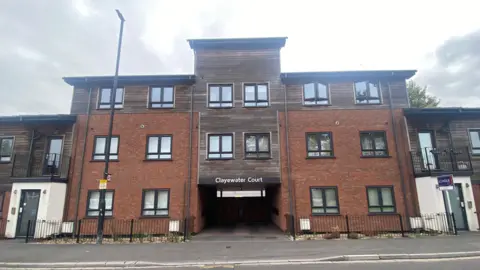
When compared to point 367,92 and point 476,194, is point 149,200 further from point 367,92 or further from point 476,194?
point 476,194

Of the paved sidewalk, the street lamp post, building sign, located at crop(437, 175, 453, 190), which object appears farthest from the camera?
the street lamp post

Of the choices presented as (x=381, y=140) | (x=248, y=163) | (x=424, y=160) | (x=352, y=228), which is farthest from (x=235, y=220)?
(x=424, y=160)

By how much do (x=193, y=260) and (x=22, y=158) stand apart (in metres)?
13.6

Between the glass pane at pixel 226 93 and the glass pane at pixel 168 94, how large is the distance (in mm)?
3231

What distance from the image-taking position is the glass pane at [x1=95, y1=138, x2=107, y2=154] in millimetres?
15477

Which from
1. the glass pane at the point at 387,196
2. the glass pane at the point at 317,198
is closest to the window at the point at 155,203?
the glass pane at the point at 317,198

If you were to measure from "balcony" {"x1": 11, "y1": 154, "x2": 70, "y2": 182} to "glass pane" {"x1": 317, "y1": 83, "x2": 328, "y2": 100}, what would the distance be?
607 inches

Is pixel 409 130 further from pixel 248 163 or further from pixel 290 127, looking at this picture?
pixel 248 163

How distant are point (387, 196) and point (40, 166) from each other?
792 inches

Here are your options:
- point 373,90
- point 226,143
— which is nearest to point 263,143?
point 226,143

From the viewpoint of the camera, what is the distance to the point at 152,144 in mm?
15516

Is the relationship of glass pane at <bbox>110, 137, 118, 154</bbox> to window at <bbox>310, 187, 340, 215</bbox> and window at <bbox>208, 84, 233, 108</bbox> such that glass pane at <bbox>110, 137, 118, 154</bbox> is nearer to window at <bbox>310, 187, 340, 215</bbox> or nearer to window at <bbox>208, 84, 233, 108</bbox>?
window at <bbox>208, 84, 233, 108</bbox>

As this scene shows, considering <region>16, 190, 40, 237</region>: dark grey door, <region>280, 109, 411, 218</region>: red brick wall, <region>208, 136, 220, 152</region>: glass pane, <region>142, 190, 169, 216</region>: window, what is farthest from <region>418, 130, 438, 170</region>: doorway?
<region>16, 190, 40, 237</region>: dark grey door

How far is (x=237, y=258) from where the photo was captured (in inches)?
340
